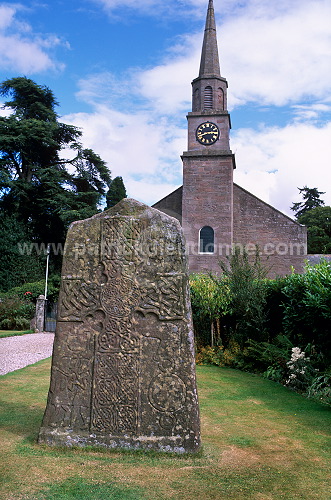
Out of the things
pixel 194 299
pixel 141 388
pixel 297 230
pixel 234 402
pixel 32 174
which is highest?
pixel 32 174

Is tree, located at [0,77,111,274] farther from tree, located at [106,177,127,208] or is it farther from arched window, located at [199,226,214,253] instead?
arched window, located at [199,226,214,253]

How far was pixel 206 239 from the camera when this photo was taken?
95.9ft

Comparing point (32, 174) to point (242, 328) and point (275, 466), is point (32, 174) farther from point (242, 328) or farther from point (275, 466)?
point (275, 466)

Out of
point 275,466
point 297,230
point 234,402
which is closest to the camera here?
point 275,466

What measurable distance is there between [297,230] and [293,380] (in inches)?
878

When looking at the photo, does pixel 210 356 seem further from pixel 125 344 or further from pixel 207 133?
pixel 207 133

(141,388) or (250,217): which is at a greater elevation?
(250,217)

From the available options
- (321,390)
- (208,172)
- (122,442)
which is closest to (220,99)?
(208,172)

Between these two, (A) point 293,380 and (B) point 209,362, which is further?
(B) point 209,362

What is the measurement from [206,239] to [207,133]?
7.49 metres

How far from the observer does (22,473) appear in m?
3.82

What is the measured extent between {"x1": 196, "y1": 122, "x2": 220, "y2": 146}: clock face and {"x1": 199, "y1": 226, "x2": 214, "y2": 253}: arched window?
20.1 feet

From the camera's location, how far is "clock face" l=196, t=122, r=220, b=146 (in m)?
30.0

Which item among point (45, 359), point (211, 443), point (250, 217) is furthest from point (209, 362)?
point (250, 217)
